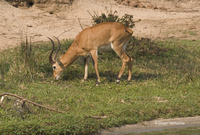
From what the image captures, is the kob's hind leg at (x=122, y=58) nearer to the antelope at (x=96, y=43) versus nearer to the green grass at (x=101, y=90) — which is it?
the antelope at (x=96, y=43)

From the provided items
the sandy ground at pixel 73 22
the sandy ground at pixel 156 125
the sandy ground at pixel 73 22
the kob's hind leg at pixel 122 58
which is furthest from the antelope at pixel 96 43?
the sandy ground at pixel 73 22

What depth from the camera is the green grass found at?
18.2ft

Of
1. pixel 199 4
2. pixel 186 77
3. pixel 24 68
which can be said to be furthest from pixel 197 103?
pixel 199 4

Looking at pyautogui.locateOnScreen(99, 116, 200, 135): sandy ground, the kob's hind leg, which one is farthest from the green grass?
the kob's hind leg

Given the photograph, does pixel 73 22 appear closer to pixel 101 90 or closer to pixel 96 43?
pixel 96 43

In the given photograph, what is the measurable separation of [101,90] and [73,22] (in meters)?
6.23

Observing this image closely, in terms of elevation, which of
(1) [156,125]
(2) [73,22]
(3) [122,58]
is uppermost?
(3) [122,58]

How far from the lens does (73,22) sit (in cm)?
1328

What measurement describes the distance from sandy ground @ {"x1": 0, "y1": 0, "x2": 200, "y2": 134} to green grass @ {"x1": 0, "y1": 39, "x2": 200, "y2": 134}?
1.47m

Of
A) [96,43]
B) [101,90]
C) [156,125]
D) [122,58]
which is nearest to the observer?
[156,125]

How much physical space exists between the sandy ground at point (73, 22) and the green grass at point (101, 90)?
1.47 metres

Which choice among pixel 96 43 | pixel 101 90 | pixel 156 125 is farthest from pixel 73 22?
pixel 156 125

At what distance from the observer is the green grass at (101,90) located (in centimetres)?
555

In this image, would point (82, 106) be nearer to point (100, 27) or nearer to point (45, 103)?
point (45, 103)
